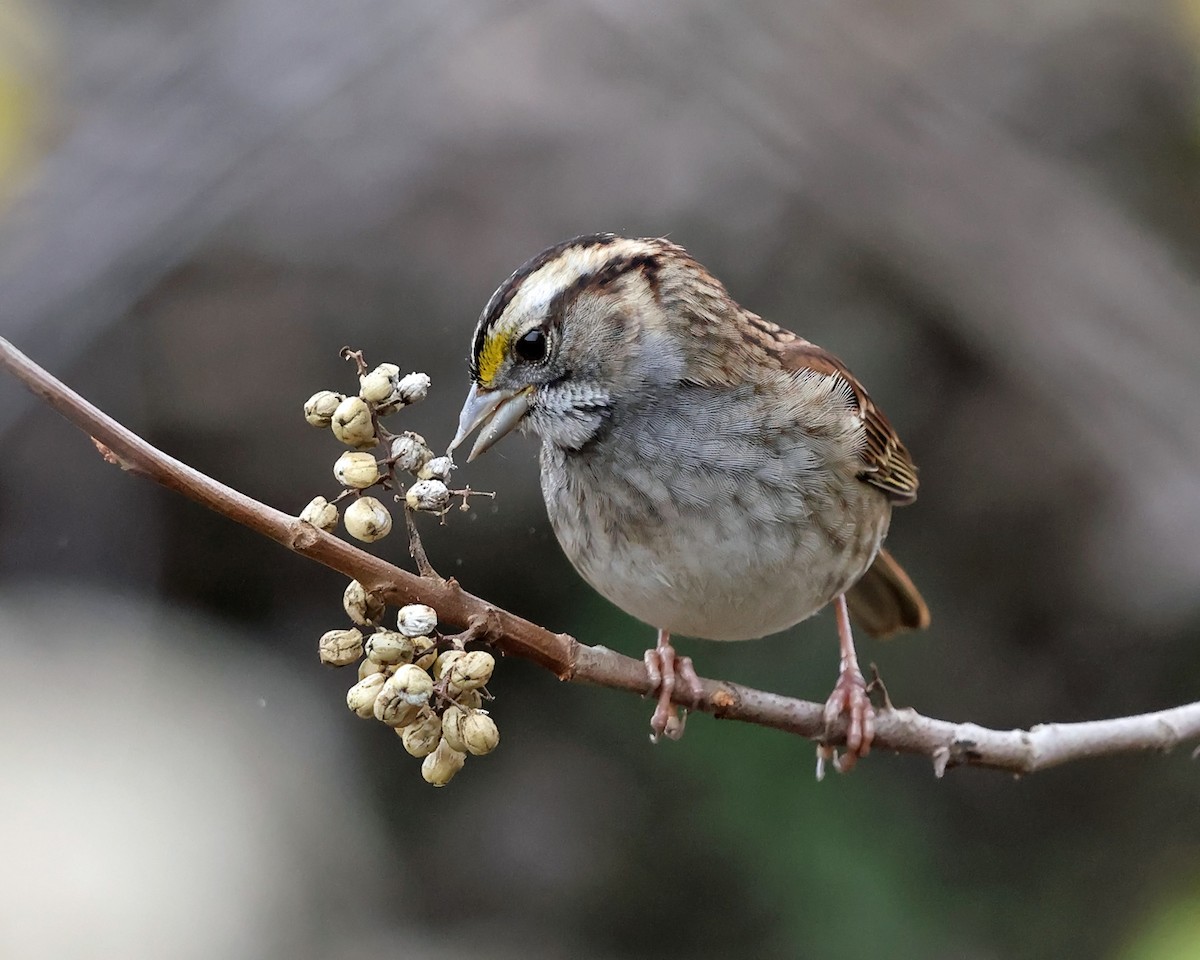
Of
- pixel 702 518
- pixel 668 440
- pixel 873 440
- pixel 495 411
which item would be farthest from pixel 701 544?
pixel 873 440

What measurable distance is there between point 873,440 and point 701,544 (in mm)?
786

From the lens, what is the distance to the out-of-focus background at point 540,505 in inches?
177

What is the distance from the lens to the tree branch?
59.3 inches

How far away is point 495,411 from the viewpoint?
2.66 metres

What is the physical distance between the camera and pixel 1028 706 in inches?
205

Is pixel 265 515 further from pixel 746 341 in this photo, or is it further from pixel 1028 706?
pixel 1028 706

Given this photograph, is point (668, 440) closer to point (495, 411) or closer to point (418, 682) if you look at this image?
point (495, 411)

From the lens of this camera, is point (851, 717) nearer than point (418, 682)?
No

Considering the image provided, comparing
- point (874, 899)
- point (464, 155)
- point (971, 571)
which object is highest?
point (464, 155)

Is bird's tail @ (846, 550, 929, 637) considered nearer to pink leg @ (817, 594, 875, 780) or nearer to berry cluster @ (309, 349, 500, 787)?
pink leg @ (817, 594, 875, 780)

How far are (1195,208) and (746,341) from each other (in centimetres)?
325

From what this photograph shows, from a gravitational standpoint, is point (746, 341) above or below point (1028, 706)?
above

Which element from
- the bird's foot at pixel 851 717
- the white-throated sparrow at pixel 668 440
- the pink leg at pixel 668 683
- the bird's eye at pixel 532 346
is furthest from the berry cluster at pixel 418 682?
the bird's foot at pixel 851 717

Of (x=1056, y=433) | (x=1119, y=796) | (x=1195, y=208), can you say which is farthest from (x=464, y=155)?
(x=1119, y=796)
